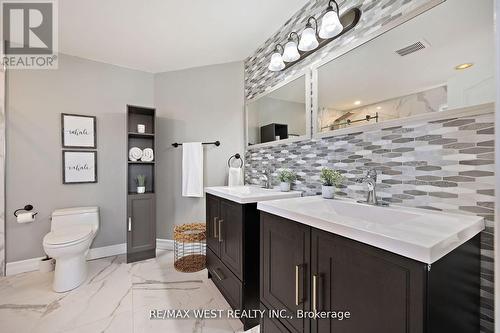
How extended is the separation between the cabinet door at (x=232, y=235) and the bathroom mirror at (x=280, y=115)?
2.47ft

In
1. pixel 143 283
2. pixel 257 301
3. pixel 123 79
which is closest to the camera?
pixel 257 301

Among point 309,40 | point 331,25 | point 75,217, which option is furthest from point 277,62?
Result: point 75,217

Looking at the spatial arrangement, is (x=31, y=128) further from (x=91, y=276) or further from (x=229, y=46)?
(x=229, y=46)

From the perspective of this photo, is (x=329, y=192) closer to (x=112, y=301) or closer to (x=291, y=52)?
(x=291, y=52)

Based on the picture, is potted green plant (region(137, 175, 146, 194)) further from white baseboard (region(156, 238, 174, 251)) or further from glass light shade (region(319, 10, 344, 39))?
glass light shade (region(319, 10, 344, 39))

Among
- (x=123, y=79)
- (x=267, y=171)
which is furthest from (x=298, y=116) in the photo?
(x=123, y=79)

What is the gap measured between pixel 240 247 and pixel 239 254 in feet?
0.18

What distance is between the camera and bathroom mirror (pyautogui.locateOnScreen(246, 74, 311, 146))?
5.57ft

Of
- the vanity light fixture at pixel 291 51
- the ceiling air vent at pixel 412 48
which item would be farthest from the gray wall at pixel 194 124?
the ceiling air vent at pixel 412 48

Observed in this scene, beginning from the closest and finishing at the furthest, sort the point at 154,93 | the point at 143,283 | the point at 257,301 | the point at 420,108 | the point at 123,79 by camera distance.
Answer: the point at 420,108 < the point at 257,301 < the point at 143,283 < the point at 123,79 < the point at 154,93

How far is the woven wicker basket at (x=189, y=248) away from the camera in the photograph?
227 cm

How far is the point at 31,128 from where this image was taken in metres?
2.24

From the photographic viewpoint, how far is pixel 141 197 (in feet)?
8.16

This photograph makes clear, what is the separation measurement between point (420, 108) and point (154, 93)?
288 cm
